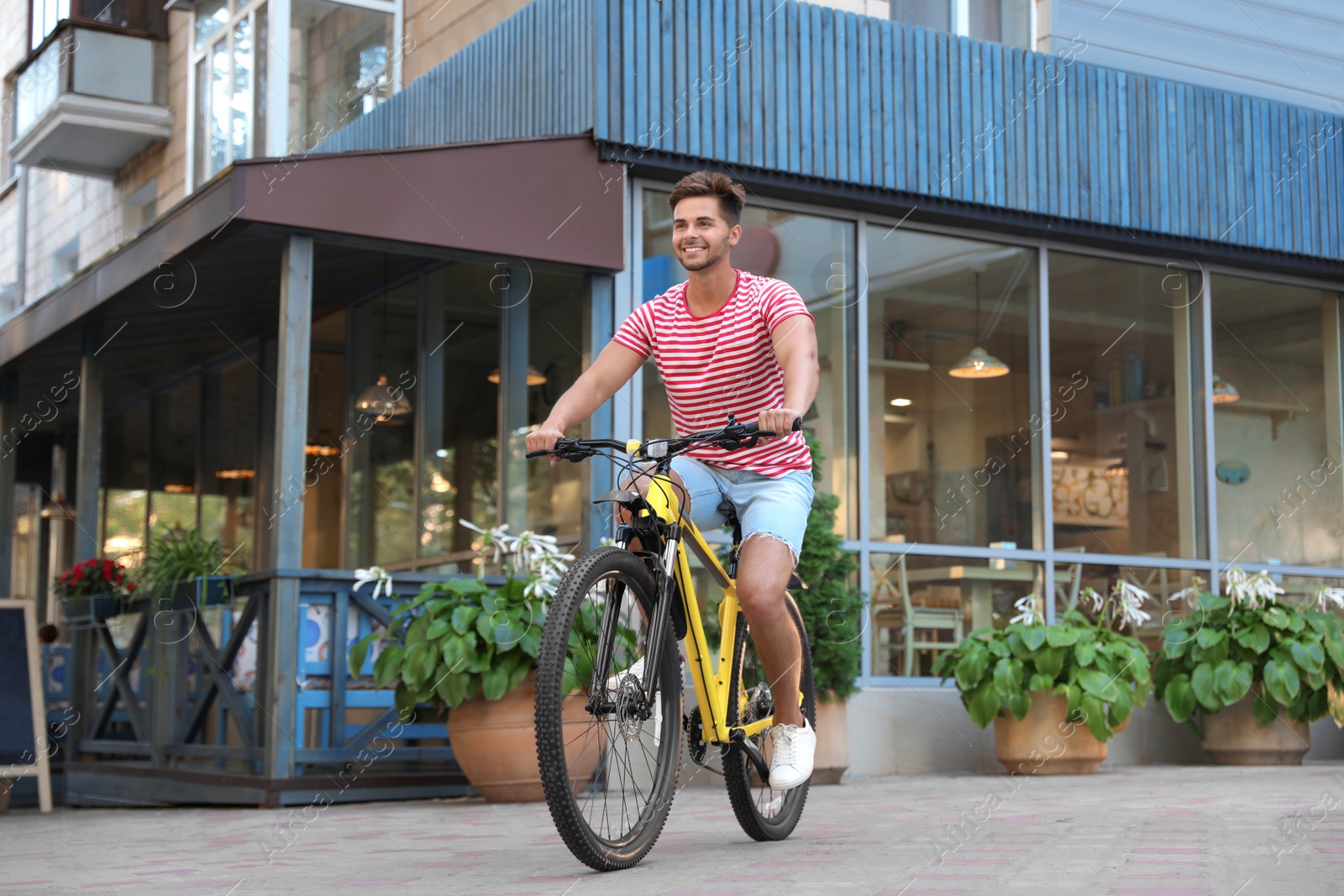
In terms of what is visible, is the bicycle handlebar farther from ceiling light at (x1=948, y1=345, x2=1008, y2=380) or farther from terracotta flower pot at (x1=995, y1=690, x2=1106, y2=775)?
ceiling light at (x1=948, y1=345, x2=1008, y2=380)

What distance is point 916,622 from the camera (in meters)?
8.21

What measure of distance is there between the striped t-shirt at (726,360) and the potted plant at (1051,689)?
11.8ft

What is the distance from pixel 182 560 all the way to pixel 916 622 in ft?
12.4

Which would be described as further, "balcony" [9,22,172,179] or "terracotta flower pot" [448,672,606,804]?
"balcony" [9,22,172,179]

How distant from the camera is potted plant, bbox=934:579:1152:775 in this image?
7.18m

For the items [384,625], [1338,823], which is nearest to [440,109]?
[384,625]

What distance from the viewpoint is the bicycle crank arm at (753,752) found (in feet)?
12.7

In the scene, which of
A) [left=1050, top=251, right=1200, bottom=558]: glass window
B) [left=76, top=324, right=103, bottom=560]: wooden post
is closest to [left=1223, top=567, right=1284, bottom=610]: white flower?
[left=1050, top=251, right=1200, bottom=558]: glass window

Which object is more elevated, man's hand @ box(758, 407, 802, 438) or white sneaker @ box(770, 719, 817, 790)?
man's hand @ box(758, 407, 802, 438)

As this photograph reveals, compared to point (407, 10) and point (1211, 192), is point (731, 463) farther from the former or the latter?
point (407, 10)

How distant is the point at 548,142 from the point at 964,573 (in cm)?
336

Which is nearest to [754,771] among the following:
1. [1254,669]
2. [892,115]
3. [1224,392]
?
[1254,669]

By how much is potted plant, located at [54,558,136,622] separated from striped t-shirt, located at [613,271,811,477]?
198 inches

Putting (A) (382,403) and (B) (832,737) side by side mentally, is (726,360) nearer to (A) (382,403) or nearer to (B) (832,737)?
(B) (832,737)
